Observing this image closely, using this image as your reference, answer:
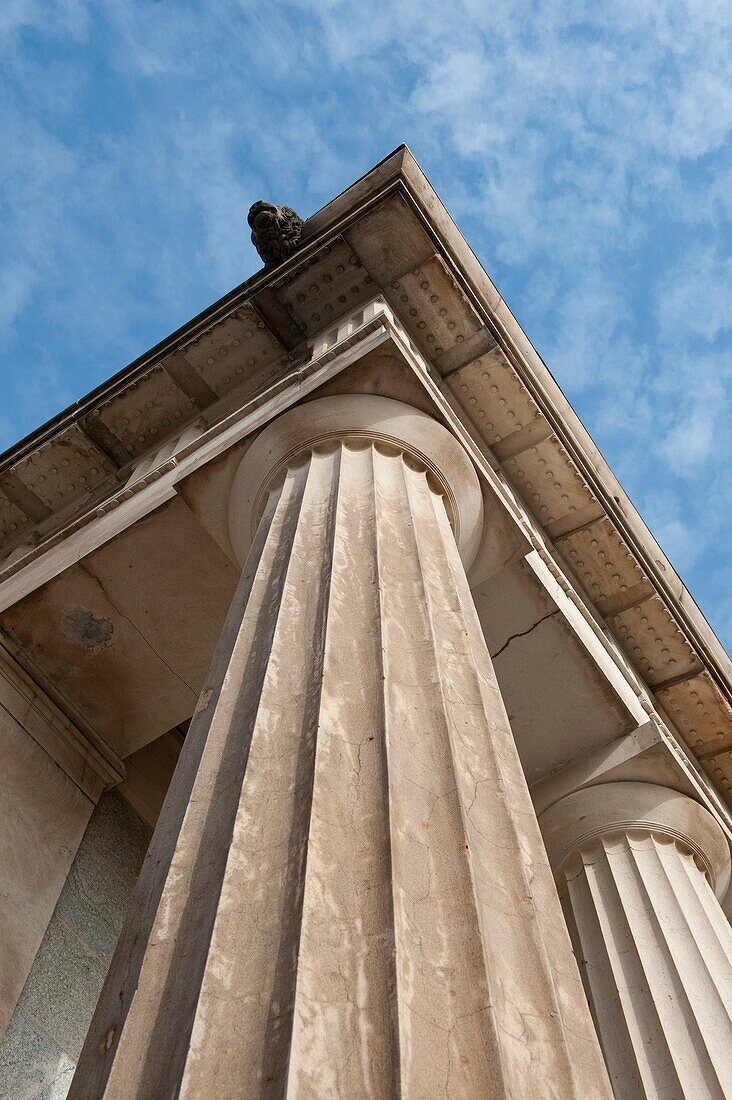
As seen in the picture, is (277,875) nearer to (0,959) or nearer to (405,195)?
(0,959)

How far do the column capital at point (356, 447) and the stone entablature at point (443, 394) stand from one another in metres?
2.38

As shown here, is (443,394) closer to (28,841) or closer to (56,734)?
(56,734)

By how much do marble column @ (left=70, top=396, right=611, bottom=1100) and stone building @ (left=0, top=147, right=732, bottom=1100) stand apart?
12mm

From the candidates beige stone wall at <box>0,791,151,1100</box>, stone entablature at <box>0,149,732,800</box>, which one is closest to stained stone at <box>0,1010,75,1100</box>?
beige stone wall at <box>0,791,151,1100</box>

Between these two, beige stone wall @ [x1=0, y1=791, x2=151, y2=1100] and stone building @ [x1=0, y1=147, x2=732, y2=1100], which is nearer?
stone building @ [x1=0, y1=147, x2=732, y2=1100]

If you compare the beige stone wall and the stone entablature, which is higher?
the stone entablature

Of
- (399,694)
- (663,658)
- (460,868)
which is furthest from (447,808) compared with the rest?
(663,658)

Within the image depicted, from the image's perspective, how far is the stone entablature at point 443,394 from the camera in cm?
1006

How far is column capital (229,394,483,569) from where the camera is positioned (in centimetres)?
732

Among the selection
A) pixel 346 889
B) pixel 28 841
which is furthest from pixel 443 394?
pixel 346 889

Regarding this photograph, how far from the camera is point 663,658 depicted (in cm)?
1056

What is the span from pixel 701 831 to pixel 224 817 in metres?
5.51

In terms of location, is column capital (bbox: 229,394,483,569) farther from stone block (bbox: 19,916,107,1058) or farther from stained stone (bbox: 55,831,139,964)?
stone block (bbox: 19,916,107,1058)

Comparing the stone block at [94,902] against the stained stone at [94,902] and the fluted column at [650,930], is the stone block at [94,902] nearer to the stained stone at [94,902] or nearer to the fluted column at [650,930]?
the stained stone at [94,902]
